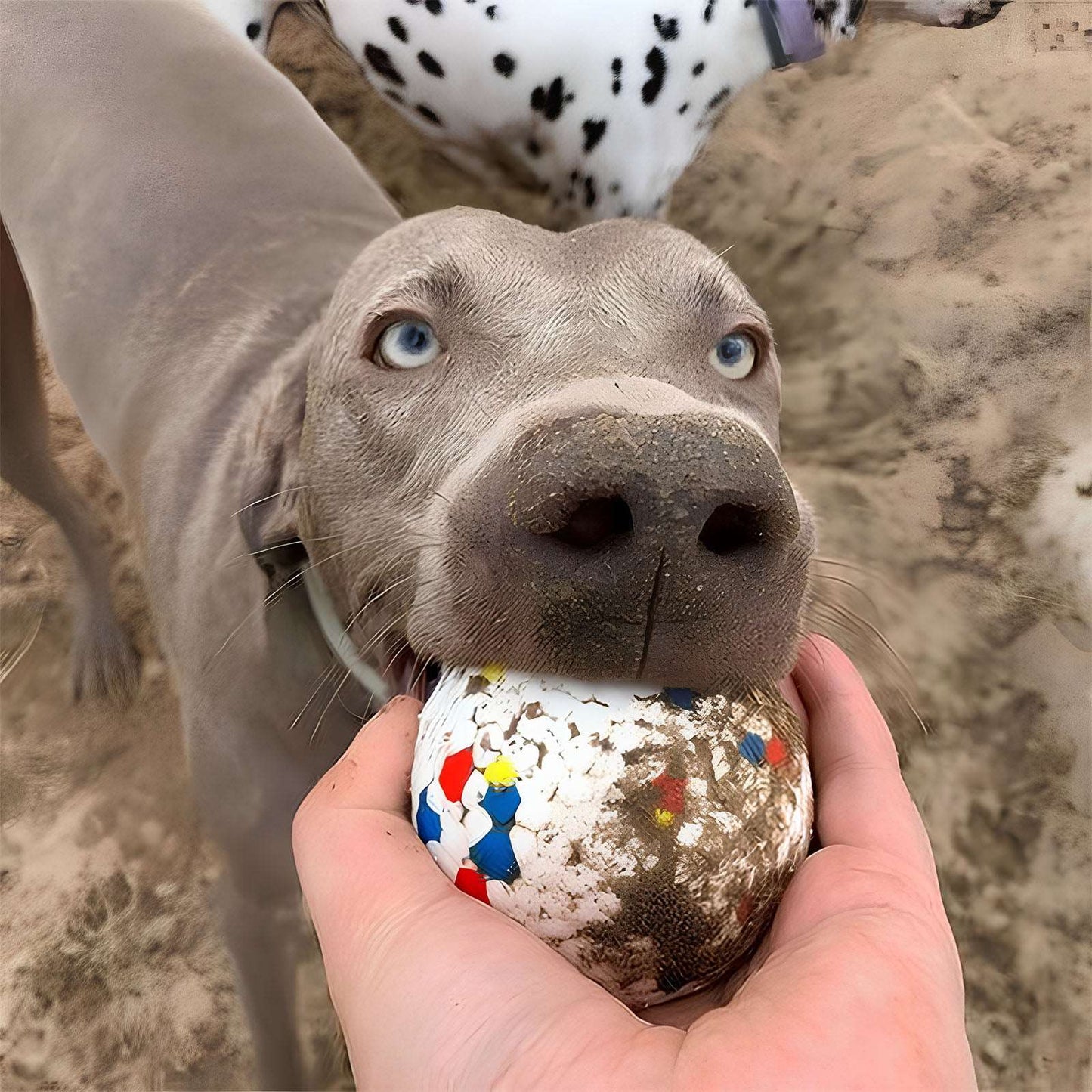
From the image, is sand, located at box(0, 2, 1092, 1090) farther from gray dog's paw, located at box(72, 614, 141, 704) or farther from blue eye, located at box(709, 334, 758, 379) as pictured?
blue eye, located at box(709, 334, 758, 379)

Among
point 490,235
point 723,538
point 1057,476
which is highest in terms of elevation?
point 490,235

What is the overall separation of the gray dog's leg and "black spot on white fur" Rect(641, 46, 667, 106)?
2.21 meters

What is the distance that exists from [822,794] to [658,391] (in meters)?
0.72

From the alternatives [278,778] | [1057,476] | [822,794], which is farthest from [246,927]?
[1057,476]

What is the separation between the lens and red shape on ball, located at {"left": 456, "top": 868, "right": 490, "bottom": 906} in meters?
1.14

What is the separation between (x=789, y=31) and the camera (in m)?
3.08

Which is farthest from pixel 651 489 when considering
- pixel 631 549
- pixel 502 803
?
pixel 502 803

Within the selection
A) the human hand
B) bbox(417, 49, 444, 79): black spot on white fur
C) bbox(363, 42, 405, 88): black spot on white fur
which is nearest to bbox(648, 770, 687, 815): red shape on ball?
the human hand

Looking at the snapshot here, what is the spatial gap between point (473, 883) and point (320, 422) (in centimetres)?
97

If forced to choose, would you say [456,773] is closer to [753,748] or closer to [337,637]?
[753,748]

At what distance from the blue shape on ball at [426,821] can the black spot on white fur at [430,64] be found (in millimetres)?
2919

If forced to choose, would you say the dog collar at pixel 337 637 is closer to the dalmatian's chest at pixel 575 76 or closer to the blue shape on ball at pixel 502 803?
the blue shape on ball at pixel 502 803

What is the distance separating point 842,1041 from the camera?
36.4 inches

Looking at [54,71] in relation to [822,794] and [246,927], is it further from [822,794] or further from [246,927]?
[822,794]
